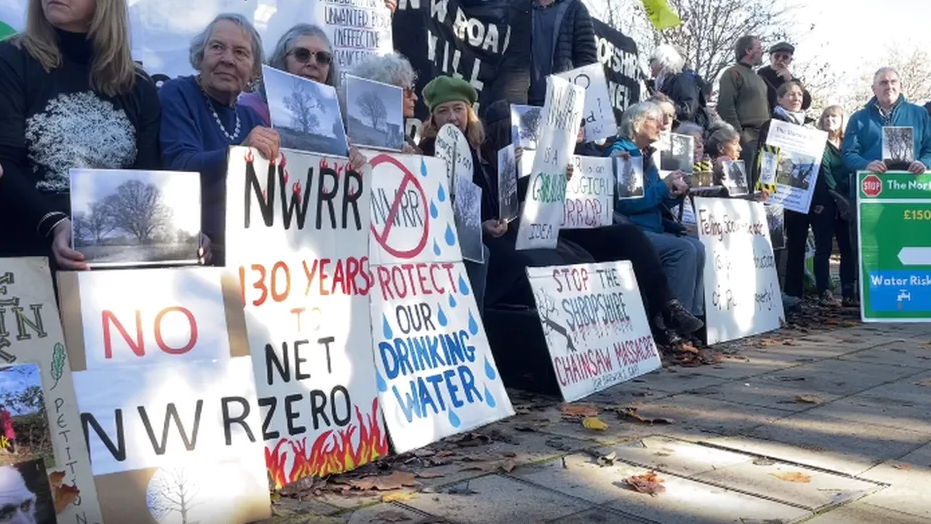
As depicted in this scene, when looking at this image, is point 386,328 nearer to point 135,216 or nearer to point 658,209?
point 135,216

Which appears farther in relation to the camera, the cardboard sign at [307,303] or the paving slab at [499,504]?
the cardboard sign at [307,303]

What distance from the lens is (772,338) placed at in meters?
7.64

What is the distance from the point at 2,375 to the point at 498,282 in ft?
11.0

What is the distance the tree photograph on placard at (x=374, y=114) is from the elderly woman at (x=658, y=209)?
300cm

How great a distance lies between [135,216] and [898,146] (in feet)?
25.4

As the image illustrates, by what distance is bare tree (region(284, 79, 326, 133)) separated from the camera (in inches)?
146

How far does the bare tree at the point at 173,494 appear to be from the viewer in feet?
9.66

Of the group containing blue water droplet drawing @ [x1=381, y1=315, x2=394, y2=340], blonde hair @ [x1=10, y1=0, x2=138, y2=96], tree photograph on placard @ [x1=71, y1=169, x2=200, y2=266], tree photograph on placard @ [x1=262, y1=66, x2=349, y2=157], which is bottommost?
blue water droplet drawing @ [x1=381, y1=315, x2=394, y2=340]

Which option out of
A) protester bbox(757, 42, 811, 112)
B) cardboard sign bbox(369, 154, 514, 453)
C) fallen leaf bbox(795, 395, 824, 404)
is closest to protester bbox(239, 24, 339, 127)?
cardboard sign bbox(369, 154, 514, 453)

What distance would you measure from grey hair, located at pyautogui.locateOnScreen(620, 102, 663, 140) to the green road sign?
105 inches

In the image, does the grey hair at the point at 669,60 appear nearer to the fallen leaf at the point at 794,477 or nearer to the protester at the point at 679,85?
Result: the protester at the point at 679,85

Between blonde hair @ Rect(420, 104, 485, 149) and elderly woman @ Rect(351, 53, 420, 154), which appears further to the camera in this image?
blonde hair @ Rect(420, 104, 485, 149)

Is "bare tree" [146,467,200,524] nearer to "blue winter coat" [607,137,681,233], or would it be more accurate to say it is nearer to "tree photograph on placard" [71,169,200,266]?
"tree photograph on placard" [71,169,200,266]

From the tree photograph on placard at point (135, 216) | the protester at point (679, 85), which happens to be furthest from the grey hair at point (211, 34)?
the protester at point (679, 85)
